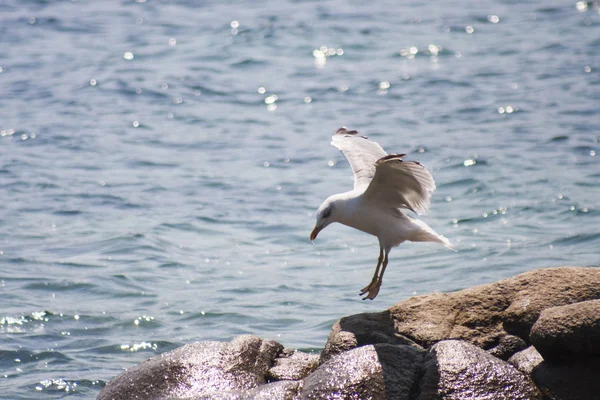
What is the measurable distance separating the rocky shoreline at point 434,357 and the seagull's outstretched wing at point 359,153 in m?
1.38

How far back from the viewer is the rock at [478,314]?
6.43 meters

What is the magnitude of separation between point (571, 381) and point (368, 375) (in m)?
1.32

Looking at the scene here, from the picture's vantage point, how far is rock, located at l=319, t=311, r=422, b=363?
21.0 feet

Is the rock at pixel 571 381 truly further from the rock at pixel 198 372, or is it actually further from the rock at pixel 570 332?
the rock at pixel 198 372

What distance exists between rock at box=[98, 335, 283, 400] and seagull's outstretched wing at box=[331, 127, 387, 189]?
1.88 m

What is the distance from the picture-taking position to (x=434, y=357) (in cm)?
581

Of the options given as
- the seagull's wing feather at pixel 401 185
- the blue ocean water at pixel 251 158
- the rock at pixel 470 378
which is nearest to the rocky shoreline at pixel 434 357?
the rock at pixel 470 378

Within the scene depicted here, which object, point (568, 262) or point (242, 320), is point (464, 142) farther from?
point (242, 320)

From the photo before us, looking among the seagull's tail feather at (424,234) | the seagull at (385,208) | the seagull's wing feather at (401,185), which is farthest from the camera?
the seagull's tail feather at (424,234)

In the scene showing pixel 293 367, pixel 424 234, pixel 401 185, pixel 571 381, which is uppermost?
pixel 401 185

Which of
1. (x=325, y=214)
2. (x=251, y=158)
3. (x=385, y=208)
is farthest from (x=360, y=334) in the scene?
(x=251, y=158)

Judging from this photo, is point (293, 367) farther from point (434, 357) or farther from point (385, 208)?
point (385, 208)

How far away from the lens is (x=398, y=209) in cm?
746

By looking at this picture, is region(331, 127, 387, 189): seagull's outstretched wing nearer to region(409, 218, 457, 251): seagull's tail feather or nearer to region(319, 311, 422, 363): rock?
region(409, 218, 457, 251): seagull's tail feather
